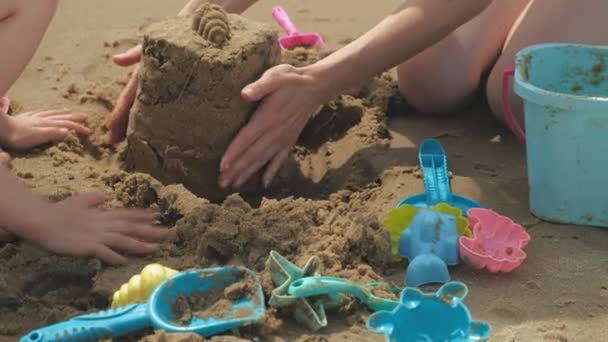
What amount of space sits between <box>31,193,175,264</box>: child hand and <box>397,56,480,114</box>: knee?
35.3 inches

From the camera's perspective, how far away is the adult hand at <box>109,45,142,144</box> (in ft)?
7.83

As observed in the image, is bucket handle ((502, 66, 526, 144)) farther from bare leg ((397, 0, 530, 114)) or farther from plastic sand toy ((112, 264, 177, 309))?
plastic sand toy ((112, 264, 177, 309))

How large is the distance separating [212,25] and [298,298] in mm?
754

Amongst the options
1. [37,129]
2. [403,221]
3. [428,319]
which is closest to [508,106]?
[403,221]

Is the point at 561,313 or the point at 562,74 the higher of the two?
the point at 562,74

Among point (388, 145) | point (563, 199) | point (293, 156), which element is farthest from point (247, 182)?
point (563, 199)

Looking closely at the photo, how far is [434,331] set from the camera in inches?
61.0

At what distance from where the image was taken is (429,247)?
185 centimetres

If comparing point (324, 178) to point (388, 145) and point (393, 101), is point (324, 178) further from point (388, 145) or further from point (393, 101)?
point (393, 101)

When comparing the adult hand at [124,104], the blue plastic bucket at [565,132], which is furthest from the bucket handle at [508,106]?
the adult hand at [124,104]

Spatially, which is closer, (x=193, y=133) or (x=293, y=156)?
(x=193, y=133)

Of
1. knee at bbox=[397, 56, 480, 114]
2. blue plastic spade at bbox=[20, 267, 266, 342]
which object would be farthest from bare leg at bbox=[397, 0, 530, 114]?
blue plastic spade at bbox=[20, 267, 266, 342]

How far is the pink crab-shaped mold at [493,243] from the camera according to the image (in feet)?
6.05

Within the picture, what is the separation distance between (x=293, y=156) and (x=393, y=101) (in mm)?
388
